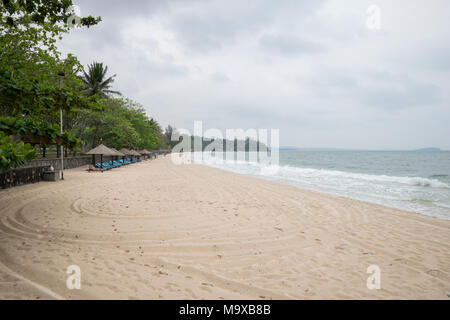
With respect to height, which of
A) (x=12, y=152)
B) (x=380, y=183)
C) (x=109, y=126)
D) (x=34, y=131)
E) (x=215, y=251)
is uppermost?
(x=109, y=126)

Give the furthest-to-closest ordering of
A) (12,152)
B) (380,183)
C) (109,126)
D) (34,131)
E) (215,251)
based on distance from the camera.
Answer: (109,126), (380,183), (215,251), (34,131), (12,152)

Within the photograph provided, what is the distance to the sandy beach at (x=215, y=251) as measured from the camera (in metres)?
3.09

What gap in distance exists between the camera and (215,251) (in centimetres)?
429

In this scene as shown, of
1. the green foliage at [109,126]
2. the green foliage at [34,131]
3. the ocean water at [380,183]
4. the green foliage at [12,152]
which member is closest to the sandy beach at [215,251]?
the green foliage at [12,152]

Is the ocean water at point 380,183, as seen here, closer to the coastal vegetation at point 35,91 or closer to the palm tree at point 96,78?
the coastal vegetation at point 35,91

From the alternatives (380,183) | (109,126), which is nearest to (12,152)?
(380,183)

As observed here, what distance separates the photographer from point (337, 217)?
6945 mm

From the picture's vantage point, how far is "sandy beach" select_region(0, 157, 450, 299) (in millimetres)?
3086

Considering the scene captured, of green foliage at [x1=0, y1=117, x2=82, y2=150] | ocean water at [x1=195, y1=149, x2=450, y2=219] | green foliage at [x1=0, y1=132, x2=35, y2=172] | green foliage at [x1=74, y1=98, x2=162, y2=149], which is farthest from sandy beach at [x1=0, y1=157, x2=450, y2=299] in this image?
green foliage at [x1=74, y1=98, x2=162, y2=149]

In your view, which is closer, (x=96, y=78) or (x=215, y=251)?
(x=215, y=251)

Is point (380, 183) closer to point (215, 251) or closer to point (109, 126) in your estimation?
point (215, 251)
